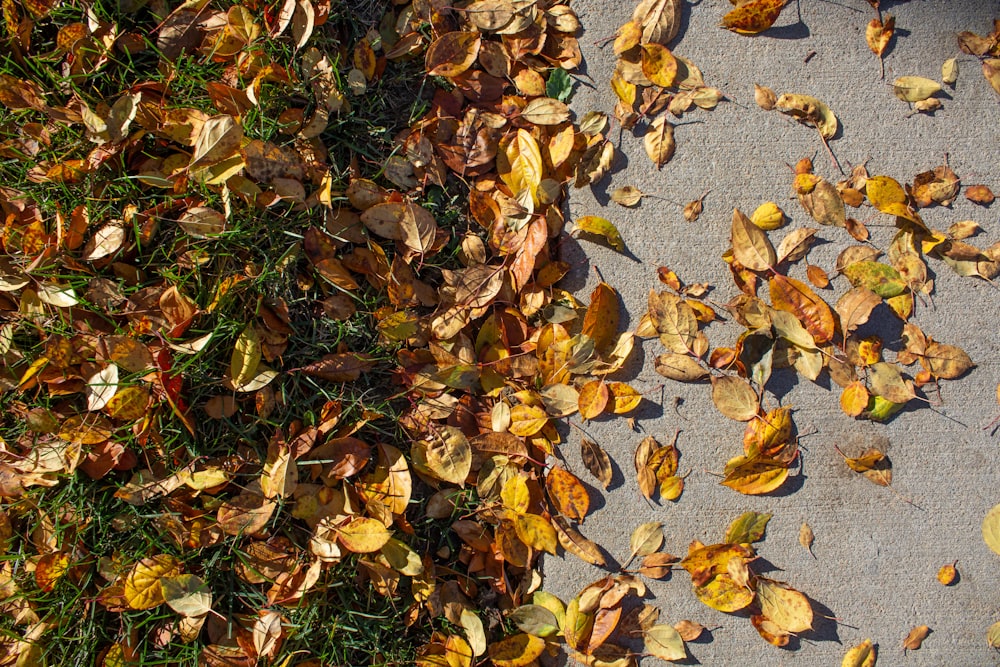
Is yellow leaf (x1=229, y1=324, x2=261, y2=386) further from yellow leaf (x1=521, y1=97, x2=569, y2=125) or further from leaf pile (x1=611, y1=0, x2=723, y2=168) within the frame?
leaf pile (x1=611, y1=0, x2=723, y2=168)

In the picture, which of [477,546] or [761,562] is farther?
[477,546]

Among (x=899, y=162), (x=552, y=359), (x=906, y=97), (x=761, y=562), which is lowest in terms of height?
(x=761, y=562)

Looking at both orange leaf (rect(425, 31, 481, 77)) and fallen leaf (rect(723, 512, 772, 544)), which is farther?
orange leaf (rect(425, 31, 481, 77))

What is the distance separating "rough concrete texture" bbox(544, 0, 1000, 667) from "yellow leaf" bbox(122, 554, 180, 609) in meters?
0.91

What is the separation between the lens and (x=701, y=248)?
174cm

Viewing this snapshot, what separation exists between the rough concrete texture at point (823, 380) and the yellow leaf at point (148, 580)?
913 mm

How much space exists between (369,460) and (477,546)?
35 centimetres

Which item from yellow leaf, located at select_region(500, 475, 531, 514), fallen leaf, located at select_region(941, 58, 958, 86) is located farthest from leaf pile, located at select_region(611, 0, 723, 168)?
yellow leaf, located at select_region(500, 475, 531, 514)

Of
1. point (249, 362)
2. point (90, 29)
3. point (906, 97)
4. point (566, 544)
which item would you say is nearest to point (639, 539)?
point (566, 544)

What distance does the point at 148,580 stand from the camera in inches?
65.6

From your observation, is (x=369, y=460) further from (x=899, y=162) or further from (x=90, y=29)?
(x=899, y=162)

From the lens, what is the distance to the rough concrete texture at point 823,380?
5.45 feet

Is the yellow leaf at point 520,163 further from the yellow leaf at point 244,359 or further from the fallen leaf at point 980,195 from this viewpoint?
the fallen leaf at point 980,195

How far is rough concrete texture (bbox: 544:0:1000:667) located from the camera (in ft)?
5.45
